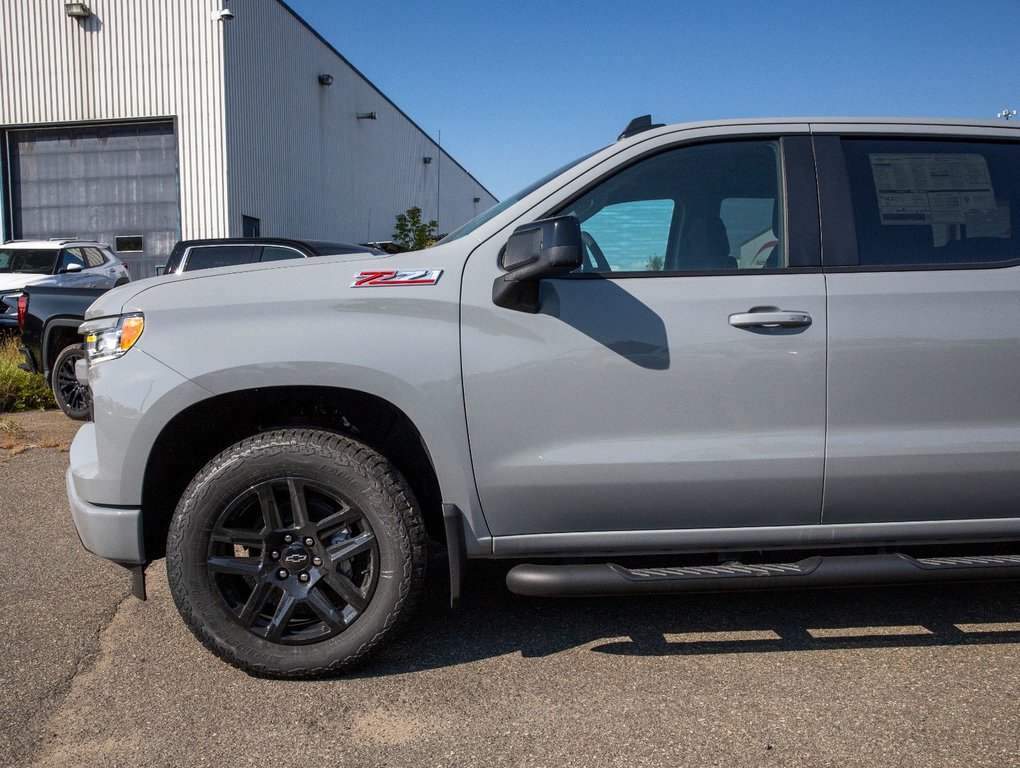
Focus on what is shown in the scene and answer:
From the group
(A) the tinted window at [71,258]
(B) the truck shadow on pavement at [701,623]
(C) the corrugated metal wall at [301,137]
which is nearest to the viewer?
(B) the truck shadow on pavement at [701,623]

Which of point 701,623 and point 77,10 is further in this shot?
point 77,10

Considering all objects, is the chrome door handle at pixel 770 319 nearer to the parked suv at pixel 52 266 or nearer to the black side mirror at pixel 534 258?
the black side mirror at pixel 534 258

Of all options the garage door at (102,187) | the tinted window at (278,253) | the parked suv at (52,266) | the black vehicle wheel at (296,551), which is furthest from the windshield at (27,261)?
the black vehicle wheel at (296,551)

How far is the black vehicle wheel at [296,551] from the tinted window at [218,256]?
784 centimetres

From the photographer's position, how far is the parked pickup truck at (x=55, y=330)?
829 centimetres

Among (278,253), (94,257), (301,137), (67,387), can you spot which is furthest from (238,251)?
(301,137)

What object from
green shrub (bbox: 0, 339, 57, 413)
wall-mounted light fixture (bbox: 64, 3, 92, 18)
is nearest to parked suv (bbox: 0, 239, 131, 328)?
green shrub (bbox: 0, 339, 57, 413)

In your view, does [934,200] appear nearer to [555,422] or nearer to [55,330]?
[555,422]

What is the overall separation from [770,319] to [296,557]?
182 centimetres

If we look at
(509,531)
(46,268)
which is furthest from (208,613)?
(46,268)

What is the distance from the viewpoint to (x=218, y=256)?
10172 mm

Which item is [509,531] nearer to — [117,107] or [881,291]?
[881,291]

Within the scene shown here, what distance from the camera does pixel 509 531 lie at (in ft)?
9.53

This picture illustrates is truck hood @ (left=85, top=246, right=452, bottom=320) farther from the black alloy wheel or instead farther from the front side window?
the black alloy wheel
